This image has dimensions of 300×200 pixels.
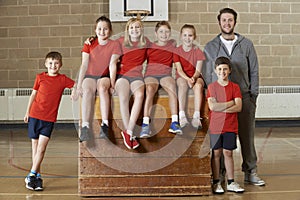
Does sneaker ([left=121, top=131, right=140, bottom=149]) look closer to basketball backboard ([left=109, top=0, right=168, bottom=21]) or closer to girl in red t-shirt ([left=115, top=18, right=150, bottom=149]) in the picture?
girl in red t-shirt ([left=115, top=18, right=150, bottom=149])

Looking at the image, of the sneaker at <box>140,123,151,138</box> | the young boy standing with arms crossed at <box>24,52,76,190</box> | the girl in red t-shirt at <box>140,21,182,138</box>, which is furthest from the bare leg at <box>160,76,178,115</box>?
the young boy standing with arms crossed at <box>24,52,76,190</box>

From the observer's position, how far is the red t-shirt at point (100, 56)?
4.23m

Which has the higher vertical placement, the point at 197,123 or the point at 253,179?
the point at 197,123

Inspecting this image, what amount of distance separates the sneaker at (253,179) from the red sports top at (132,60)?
1.30 m

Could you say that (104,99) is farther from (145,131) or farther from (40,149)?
(40,149)

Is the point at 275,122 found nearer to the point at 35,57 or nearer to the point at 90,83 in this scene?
the point at 35,57

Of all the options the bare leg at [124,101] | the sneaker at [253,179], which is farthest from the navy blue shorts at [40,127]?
the sneaker at [253,179]

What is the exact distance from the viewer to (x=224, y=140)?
4172 mm

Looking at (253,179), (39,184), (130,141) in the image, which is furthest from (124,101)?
(253,179)

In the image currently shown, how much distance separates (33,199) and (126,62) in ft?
4.23

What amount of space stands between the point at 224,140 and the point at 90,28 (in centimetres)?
520

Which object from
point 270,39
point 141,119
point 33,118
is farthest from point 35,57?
point 141,119

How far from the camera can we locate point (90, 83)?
13.5ft

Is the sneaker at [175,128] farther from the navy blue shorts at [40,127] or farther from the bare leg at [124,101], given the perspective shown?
the navy blue shorts at [40,127]
